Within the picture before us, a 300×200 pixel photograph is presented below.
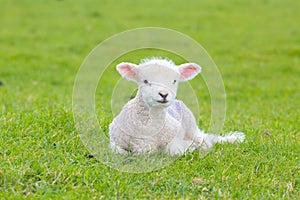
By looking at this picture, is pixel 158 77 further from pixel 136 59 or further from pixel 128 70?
pixel 136 59

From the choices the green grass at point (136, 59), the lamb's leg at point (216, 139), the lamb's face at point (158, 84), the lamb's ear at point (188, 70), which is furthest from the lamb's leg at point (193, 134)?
the lamb's face at point (158, 84)

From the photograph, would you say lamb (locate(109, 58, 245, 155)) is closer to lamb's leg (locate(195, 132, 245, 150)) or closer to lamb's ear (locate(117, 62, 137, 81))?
lamb's ear (locate(117, 62, 137, 81))

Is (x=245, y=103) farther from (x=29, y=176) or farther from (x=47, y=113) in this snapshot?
(x=29, y=176)

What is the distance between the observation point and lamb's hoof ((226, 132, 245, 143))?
5.80 m

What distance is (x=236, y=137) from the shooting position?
585cm

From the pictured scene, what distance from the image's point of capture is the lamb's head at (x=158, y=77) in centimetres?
468

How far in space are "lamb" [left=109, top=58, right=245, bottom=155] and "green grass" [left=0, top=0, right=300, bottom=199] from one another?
0.24 metres

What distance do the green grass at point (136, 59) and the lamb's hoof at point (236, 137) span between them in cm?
10

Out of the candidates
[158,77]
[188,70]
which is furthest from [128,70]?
[188,70]

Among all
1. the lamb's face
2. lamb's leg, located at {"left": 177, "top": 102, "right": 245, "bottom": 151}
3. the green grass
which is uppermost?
the lamb's face

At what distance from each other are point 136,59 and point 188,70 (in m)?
8.89

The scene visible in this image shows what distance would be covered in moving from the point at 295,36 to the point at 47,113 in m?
13.1

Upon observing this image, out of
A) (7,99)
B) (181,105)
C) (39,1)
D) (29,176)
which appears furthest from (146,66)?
(39,1)

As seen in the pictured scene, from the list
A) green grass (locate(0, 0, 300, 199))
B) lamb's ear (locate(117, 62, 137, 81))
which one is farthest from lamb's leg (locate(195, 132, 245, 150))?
lamb's ear (locate(117, 62, 137, 81))
